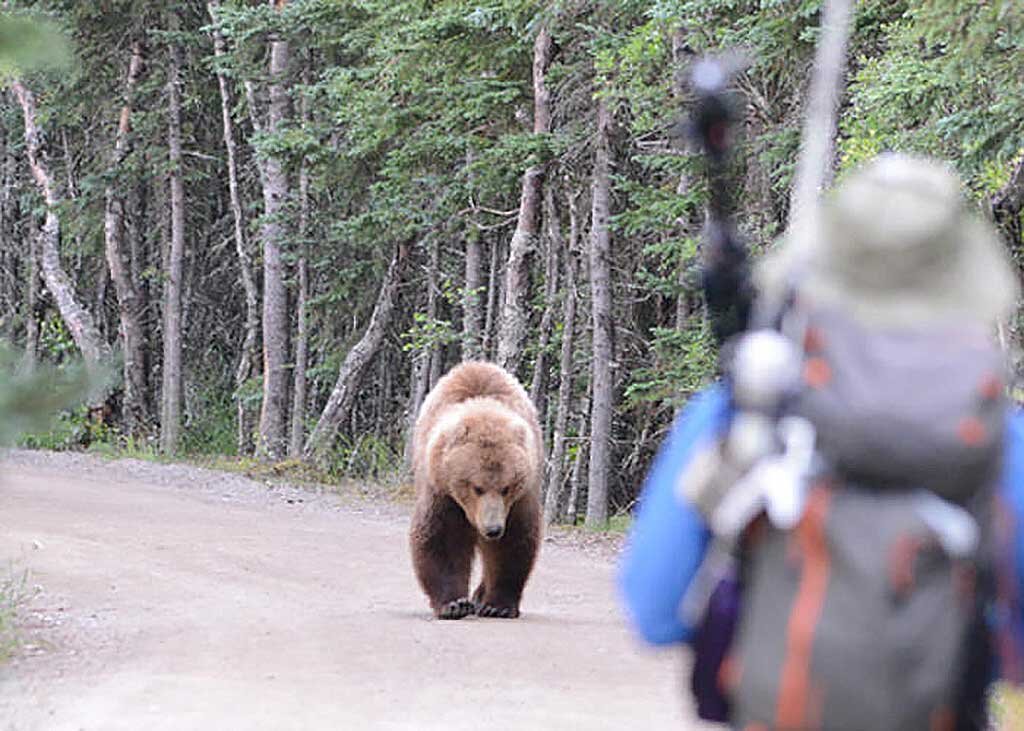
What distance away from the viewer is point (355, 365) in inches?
1017

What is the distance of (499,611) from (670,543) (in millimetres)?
7943

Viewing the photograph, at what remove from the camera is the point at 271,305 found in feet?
86.7

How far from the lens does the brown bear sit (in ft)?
33.6

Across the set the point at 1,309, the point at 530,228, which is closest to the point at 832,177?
the point at 530,228

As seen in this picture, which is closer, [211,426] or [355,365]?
[355,365]

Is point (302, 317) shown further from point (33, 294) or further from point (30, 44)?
point (30, 44)

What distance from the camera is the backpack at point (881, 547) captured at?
262cm

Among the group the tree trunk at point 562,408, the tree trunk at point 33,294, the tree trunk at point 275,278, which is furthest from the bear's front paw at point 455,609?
the tree trunk at point 33,294

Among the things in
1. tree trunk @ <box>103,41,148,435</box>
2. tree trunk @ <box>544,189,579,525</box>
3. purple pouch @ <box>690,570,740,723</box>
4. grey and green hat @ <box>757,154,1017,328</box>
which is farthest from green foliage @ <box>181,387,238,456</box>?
grey and green hat @ <box>757,154,1017,328</box>

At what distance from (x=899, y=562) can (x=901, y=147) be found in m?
9.04

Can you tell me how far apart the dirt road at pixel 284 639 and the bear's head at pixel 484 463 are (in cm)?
75

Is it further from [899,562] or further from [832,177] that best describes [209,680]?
[832,177]

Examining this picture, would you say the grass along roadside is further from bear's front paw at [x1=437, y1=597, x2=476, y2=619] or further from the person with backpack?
the person with backpack

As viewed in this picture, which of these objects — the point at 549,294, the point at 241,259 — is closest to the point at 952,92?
the point at 549,294
